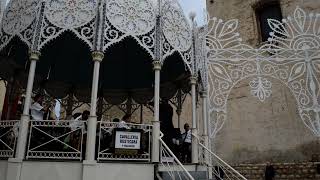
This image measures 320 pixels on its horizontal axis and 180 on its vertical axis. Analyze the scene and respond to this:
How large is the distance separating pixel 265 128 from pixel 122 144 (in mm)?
7655

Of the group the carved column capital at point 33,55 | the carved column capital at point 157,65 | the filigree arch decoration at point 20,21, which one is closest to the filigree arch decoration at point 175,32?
the carved column capital at point 157,65

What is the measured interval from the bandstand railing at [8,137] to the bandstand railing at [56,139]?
1.20 ft

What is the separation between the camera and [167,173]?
618 centimetres

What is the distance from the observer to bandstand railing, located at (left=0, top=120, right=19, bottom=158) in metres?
6.30

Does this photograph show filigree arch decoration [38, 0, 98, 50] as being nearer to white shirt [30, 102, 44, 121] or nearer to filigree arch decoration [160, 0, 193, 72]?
white shirt [30, 102, 44, 121]

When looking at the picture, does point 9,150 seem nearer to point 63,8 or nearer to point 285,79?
→ point 63,8

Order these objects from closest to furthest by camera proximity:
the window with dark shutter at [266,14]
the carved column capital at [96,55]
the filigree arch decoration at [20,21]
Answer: the carved column capital at [96,55] < the filigree arch decoration at [20,21] < the window with dark shutter at [266,14]

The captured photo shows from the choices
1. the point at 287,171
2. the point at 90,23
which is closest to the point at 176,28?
the point at 90,23

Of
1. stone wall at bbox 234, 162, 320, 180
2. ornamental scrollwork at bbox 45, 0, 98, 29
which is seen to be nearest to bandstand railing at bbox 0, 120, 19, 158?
ornamental scrollwork at bbox 45, 0, 98, 29

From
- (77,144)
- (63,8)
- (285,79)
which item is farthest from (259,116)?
(63,8)

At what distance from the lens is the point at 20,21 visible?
6.98m

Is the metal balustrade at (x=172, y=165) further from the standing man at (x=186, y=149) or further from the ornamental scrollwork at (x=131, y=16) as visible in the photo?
the ornamental scrollwork at (x=131, y=16)

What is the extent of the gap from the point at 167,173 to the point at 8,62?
6.06 metres

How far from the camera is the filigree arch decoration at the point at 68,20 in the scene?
664cm
